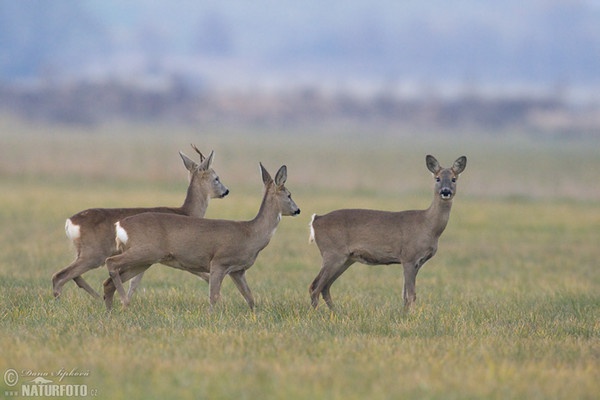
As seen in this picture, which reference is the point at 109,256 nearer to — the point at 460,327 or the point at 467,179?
the point at 460,327

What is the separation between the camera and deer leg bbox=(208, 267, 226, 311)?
38.8ft

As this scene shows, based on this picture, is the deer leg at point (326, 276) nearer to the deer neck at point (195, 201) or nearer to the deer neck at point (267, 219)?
the deer neck at point (267, 219)

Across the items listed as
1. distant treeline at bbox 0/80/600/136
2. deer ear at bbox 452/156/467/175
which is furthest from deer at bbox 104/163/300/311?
distant treeline at bbox 0/80/600/136

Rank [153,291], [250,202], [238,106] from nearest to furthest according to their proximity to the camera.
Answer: [153,291]
[250,202]
[238,106]

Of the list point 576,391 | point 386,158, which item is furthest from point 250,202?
point 386,158

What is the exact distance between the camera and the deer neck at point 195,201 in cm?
1398

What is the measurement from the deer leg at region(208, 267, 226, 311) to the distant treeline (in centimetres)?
11921

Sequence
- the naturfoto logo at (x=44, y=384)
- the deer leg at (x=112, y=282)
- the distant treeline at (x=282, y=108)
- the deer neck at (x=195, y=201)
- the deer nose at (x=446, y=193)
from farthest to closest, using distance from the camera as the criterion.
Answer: the distant treeline at (x=282, y=108) → the deer neck at (x=195, y=201) → the deer nose at (x=446, y=193) → the deer leg at (x=112, y=282) → the naturfoto logo at (x=44, y=384)

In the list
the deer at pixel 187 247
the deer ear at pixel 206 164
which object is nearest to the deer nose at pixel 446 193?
the deer at pixel 187 247

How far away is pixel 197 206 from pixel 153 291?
1203mm

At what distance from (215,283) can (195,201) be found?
2.37 m

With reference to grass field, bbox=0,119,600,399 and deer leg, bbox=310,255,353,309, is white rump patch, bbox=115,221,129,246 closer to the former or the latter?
grass field, bbox=0,119,600,399

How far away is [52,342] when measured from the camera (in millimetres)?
9398

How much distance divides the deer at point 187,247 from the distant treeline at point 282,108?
390ft
